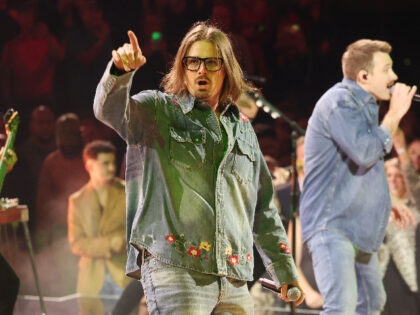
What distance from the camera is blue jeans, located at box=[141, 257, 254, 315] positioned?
204cm

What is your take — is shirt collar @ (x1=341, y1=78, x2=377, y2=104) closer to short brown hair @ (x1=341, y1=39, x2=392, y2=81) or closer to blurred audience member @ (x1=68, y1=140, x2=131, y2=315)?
short brown hair @ (x1=341, y1=39, x2=392, y2=81)

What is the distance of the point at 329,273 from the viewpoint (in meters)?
3.33

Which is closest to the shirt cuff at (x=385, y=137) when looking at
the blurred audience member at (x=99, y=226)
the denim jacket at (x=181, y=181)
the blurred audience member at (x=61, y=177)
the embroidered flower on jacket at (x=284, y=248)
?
the embroidered flower on jacket at (x=284, y=248)

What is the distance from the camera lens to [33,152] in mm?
5367

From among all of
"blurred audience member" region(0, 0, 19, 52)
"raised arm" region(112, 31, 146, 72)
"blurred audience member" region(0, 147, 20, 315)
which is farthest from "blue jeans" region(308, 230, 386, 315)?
"blurred audience member" region(0, 0, 19, 52)

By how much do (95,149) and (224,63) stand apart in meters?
3.39

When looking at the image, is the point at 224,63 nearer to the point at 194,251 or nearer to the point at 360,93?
the point at 194,251

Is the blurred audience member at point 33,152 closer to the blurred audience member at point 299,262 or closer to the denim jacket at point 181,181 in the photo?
the blurred audience member at point 299,262

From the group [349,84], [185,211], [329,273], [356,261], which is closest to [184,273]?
[185,211]

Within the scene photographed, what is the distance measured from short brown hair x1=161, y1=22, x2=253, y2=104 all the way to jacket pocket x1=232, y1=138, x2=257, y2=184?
0.67 feet

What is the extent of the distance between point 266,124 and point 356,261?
2273mm

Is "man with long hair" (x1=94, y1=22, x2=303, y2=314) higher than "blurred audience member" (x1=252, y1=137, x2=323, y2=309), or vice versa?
"man with long hair" (x1=94, y1=22, x2=303, y2=314)

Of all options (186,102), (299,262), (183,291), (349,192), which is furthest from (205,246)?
(299,262)

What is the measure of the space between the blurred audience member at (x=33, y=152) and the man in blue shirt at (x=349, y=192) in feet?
8.43
